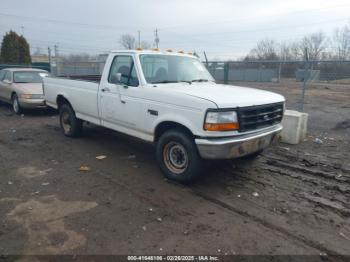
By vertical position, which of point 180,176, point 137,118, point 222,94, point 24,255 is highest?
point 222,94

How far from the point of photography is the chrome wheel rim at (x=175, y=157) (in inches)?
177

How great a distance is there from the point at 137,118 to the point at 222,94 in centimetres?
152

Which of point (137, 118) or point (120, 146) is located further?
point (120, 146)

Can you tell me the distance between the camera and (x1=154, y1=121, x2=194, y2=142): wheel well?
4.37m

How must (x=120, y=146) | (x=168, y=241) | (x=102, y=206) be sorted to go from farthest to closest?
(x=120, y=146) → (x=102, y=206) → (x=168, y=241)

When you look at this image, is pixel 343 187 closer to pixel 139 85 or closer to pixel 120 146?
pixel 139 85

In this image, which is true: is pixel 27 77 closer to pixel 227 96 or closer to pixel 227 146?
pixel 227 96

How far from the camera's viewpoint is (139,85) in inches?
193

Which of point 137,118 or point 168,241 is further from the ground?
point 137,118

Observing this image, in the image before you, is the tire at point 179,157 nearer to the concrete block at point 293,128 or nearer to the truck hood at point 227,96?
the truck hood at point 227,96

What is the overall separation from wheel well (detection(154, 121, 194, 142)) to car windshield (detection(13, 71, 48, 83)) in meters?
8.06

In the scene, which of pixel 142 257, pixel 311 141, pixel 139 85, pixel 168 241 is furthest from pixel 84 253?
pixel 311 141

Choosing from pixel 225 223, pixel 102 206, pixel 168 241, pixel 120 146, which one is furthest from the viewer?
pixel 120 146

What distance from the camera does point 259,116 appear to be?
4363 mm
